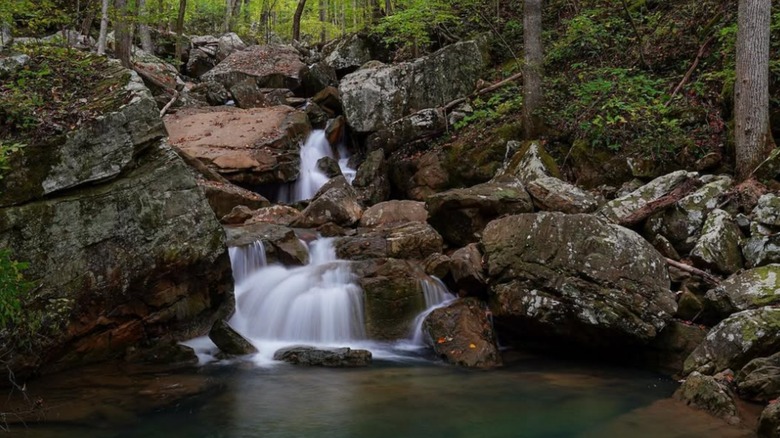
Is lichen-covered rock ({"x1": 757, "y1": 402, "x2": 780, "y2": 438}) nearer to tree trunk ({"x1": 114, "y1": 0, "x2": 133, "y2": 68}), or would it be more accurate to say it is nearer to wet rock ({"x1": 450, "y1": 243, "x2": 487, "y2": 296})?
wet rock ({"x1": 450, "y1": 243, "x2": 487, "y2": 296})

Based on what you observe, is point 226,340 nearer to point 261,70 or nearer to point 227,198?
point 227,198

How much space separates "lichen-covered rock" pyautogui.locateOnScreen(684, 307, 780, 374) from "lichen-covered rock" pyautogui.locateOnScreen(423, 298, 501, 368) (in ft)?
8.29

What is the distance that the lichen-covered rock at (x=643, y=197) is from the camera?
9016 millimetres

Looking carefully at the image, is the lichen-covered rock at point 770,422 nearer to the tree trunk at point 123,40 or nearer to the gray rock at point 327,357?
the gray rock at point 327,357

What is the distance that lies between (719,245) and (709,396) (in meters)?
2.72

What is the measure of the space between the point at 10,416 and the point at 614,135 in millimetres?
10545

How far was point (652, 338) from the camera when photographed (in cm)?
716

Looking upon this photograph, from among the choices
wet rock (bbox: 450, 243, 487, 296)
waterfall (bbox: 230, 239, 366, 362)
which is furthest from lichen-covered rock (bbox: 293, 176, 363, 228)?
wet rock (bbox: 450, 243, 487, 296)

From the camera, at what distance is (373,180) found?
1368 cm

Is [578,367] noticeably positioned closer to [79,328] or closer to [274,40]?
[79,328]

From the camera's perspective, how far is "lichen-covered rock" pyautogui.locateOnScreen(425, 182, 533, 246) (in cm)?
976

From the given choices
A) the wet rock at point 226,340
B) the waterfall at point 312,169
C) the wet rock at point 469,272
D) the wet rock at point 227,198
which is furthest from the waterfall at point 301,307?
the waterfall at point 312,169

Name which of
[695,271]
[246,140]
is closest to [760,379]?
[695,271]

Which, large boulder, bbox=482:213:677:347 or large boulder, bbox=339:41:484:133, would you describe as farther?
large boulder, bbox=339:41:484:133
